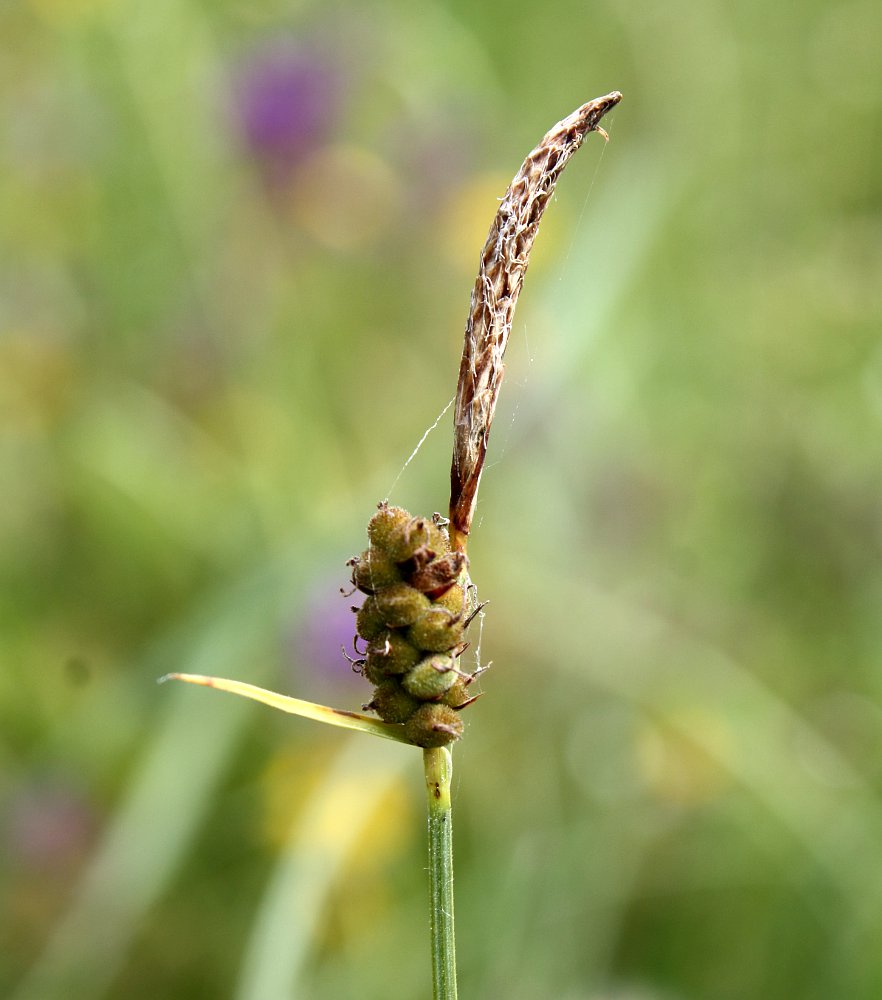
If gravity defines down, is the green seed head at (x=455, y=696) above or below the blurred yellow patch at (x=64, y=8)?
below

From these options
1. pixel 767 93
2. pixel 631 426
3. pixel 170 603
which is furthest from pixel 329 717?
pixel 767 93

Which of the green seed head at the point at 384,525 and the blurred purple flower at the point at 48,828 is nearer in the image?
the green seed head at the point at 384,525

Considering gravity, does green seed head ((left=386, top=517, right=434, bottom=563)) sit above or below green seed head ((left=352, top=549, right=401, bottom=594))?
above

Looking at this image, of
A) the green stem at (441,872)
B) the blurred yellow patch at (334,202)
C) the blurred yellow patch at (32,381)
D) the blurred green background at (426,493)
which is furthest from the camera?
the blurred yellow patch at (334,202)

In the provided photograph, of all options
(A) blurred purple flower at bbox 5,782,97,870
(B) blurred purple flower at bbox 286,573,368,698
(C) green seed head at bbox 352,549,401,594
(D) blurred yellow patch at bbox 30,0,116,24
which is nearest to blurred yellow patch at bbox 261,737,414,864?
(B) blurred purple flower at bbox 286,573,368,698

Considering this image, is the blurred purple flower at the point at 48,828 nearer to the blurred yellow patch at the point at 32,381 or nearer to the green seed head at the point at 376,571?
the blurred yellow patch at the point at 32,381

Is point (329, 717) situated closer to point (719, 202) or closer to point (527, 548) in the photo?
point (527, 548)

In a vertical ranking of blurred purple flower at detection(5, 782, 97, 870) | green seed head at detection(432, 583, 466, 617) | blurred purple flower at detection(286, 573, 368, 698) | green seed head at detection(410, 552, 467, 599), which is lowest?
green seed head at detection(432, 583, 466, 617)

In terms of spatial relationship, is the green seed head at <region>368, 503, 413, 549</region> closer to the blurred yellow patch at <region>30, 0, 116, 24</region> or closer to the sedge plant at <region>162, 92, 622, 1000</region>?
the sedge plant at <region>162, 92, 622, 1000</region>

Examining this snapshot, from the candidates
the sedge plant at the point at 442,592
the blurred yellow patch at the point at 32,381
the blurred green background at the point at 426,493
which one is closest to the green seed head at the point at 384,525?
the sedge plant at the point at 442,592
